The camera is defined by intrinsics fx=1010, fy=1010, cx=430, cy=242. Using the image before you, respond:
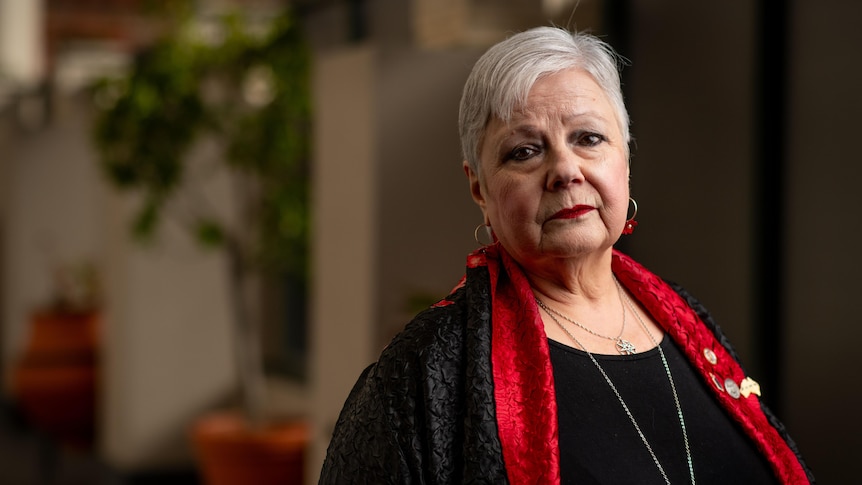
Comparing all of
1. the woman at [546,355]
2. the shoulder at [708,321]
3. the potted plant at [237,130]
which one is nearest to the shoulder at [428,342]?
the woman at [546,355]

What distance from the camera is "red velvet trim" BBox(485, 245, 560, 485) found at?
1.13m

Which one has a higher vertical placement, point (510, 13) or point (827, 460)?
point (510, 13)

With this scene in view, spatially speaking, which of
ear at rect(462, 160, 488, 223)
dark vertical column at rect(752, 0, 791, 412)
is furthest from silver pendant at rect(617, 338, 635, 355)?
dark vertical column at rect(752, 0, 791, 412)

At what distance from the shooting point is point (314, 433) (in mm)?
3881

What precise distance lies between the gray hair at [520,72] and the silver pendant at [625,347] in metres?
0.25

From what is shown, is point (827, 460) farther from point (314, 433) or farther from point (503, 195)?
point (314, 433)

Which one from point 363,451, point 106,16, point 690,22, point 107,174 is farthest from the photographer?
point 106,16

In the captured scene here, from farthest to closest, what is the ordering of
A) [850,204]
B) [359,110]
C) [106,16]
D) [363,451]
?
1. [106,16]
2. [359,110]
3. [850,204]
4. [363,451]

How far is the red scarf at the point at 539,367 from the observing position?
1140 mm

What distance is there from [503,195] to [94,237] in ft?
30.2

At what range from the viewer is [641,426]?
1238 mm

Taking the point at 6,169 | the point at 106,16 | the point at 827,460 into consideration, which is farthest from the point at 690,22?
the point at 106,16

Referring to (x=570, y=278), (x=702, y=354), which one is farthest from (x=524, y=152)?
(x=702, y=354)

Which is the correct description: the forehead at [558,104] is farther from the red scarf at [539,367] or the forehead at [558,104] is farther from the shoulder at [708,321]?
the shoulder at [708,321]
